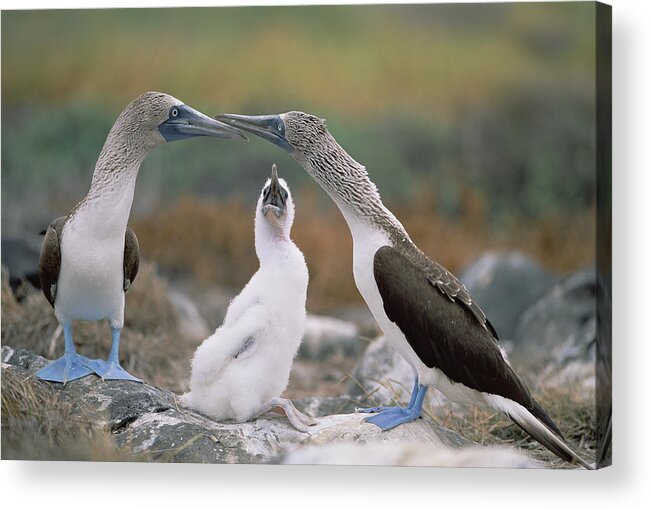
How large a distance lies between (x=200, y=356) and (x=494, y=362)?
1.23 meters

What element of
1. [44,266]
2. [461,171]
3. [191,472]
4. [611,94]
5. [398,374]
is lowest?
[191,472]

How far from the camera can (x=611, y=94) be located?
516 cm

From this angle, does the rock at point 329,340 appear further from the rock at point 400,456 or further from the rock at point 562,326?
the rock at point 400,456

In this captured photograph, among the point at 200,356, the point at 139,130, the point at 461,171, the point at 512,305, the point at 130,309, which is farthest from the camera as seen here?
the point at 130,309

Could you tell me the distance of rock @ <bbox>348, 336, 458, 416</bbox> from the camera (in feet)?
18.1

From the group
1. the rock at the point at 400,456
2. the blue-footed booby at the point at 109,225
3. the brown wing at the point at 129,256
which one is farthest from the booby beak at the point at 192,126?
the rock at the point at 400,456

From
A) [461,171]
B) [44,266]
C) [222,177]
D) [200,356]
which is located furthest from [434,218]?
[44,266]

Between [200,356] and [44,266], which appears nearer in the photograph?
[200,356]

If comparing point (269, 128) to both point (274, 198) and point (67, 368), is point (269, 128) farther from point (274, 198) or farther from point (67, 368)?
point (67, 368)

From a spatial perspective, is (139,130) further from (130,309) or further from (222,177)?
(130,309)

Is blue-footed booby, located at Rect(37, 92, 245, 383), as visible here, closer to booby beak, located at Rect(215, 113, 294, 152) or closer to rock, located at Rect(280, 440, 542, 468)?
booby beak, located at Rect(215, 113, 294, 152)

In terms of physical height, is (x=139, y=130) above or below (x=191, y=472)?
above

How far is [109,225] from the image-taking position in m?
4.96

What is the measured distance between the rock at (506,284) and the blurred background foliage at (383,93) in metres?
0.11
